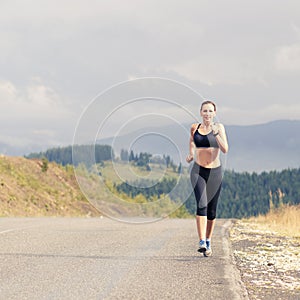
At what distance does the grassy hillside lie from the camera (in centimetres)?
4066

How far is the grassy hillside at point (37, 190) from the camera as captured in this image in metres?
40.7

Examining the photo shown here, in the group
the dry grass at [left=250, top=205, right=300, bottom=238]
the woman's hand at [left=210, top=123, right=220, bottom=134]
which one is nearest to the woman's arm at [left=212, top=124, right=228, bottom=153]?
the woman's hand at [left=210, top=123, right=220, bottom=134]

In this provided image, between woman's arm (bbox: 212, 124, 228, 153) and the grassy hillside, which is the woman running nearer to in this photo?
woman's arm (bbox: 212, 124, 228, 153)

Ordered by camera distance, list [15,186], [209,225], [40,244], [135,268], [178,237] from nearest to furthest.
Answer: [135,268], [209,225], [40,244], [178,237], [15,186]

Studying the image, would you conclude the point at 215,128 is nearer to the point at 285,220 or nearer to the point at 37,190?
the point at 285,220

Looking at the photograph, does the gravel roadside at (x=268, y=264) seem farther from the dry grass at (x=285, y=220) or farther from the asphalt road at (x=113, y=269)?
the dry grass at (x=285, y=220)

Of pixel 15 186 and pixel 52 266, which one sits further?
pixel 15 186

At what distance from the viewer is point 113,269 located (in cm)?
798

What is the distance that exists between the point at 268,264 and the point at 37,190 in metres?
42.0

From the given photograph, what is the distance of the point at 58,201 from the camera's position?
50.4m

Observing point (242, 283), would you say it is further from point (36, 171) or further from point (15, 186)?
point (36, 171)

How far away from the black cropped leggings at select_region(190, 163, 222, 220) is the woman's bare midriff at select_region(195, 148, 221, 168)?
0.23ft

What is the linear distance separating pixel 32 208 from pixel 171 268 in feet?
117

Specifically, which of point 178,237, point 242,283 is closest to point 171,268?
point 242,283
